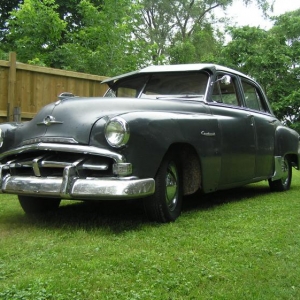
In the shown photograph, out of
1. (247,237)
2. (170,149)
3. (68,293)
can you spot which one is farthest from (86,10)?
(68,293)

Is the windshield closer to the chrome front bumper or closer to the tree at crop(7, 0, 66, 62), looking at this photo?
the chrome front bumper

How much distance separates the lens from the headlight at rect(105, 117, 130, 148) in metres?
3.98

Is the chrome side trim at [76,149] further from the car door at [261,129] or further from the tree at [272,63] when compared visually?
the tree at [272,63]

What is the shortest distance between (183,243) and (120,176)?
2.43 feet

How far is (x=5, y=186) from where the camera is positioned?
4.32m

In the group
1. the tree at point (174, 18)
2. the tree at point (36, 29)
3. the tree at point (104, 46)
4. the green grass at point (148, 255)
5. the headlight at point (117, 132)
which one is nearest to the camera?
the green grass at point (148, 255)

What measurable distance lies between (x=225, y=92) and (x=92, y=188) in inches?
100

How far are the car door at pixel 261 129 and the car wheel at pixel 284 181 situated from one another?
17.9 inches

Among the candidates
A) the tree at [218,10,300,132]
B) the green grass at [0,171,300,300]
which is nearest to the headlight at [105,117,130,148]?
the green grass at [0,171,300,300]

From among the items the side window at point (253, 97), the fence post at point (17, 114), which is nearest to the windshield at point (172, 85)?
the side window at point (253, 97)

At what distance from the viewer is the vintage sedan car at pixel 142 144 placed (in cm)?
400

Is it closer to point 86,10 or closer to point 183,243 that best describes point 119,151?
point 183,243

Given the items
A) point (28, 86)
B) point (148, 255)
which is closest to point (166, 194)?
point (148, 255)

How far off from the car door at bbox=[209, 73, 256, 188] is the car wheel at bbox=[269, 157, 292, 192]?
1107 mm
